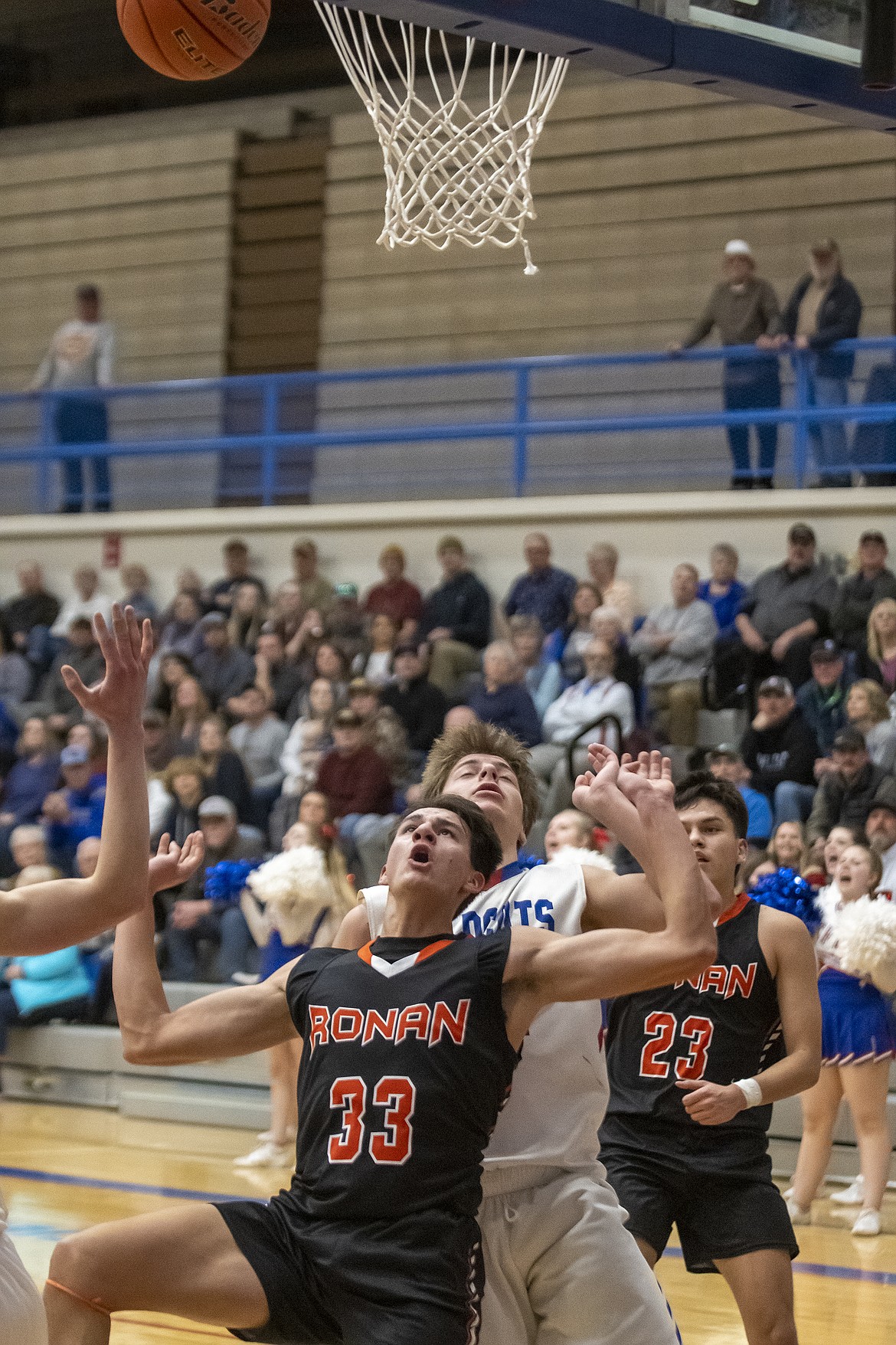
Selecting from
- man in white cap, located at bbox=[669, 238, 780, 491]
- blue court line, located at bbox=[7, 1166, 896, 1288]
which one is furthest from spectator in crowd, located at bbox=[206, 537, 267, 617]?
blue court line, located at bbox=[7, 1166, 896, 1288]

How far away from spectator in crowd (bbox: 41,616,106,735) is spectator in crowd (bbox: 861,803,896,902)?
6.24 m

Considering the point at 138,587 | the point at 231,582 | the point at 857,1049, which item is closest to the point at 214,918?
the point at 231,582

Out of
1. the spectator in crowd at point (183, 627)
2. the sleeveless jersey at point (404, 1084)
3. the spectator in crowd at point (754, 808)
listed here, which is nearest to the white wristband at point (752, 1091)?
the sleeveless jersey at point (404, 1084)

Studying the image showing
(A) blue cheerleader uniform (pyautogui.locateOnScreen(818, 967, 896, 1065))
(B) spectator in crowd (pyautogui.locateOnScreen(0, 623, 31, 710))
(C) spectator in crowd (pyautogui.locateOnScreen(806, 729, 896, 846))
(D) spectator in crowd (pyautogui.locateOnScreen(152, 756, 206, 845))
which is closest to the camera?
(A) blue cheerleader uniform (pyautogui.locateOnScreen(818, 967, 896, 1065))

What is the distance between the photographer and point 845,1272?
6797 mm

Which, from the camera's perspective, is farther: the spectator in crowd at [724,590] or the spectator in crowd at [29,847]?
the spectator in crowd at [724,590]

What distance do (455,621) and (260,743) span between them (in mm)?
1657

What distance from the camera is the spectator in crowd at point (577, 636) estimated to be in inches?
457

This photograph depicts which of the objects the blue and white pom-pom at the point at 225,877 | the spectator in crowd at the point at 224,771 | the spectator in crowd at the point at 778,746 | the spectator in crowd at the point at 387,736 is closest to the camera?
the blue and white pom-pom at the point at 225,877

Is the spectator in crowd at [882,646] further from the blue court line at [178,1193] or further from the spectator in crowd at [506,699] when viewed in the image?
the blue court line at [178,1193]

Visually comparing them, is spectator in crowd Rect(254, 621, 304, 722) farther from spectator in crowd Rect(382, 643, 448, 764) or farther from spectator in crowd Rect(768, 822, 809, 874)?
spectator in crowd Rect(768, 822, 809, 874)

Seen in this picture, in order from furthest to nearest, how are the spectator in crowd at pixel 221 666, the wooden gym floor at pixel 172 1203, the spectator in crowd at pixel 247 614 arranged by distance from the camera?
the spectator in crowd at pixel 247 614 → the spectator in crowd at pixel 221 666 → the wooden gym floor at pixel 172 1203

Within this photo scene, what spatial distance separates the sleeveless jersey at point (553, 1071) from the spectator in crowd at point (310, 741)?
7.24 meters

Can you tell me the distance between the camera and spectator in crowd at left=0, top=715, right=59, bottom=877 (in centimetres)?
1227
